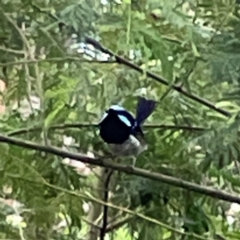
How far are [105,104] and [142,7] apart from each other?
0.78ft

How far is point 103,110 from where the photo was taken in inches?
42.1

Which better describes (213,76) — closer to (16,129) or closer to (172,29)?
(172,29)

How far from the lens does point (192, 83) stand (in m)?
1.00

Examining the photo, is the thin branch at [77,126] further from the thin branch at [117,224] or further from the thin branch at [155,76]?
the thin branch at [117,224]

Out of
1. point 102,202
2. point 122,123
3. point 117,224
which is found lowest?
point 117,224

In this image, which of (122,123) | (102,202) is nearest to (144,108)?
(122,123)

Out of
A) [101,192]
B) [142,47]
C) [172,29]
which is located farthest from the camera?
[101,192]

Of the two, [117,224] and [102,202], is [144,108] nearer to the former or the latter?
[102,202]

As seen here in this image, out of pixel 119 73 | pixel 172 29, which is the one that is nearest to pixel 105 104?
pixel 119 73

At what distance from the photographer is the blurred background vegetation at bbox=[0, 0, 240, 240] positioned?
2.74 ft

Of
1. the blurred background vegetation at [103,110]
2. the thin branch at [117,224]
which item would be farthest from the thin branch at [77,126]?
the thin branch at [117,224]

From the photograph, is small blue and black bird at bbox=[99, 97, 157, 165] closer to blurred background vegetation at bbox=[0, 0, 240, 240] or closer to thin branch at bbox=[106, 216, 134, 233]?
blurred background vegetation at bbox=[0, 0, 240, 240]

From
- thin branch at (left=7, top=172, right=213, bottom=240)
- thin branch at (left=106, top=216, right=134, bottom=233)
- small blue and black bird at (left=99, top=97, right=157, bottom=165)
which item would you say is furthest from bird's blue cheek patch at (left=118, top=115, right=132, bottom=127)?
thin branch at (left=106, top=216, right=134, bottom=233)

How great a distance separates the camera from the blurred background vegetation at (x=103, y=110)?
32.9 inches
